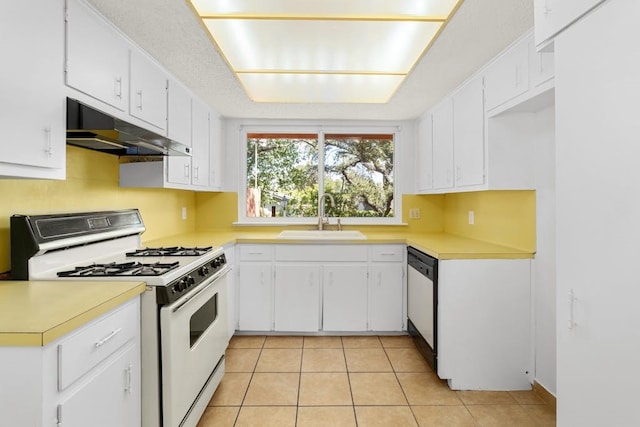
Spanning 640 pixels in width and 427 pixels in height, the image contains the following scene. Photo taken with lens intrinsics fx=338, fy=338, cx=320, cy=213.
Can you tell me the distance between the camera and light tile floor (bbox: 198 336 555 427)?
1.99 m

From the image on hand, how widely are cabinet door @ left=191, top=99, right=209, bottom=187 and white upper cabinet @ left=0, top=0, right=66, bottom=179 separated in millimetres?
1436

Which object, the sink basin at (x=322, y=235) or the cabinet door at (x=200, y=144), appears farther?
Result: the sink basin at (x=322, y=235)

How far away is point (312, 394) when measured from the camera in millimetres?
2242

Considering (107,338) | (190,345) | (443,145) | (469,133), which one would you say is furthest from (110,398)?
(443,145)

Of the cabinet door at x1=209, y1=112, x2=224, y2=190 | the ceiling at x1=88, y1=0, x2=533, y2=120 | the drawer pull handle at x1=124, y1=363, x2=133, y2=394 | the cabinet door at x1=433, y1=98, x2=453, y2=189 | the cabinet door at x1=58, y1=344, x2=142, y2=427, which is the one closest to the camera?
the cabinet door at x1=58, y1=344, x2=142, y2=427

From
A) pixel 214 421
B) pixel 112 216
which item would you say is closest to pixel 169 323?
pixel 214 421

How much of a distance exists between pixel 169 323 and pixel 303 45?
1749mm

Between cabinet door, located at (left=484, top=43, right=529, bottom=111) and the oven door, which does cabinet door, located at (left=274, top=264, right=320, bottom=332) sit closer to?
the oven door

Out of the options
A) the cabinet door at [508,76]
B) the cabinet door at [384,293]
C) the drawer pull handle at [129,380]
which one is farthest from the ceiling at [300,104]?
the drawer pull handle at [129,380]

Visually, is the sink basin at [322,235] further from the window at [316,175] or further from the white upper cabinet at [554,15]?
the white upper cabinet at [554,15]

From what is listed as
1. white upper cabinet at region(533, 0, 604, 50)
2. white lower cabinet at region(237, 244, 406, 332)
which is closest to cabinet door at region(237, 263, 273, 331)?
white lower cabinet at region(237, 244, 406, 332)

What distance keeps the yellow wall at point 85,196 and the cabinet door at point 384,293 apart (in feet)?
6.53

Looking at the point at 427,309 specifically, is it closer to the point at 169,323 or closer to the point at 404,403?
the point at 404,403

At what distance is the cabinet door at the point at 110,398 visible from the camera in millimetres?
1064
